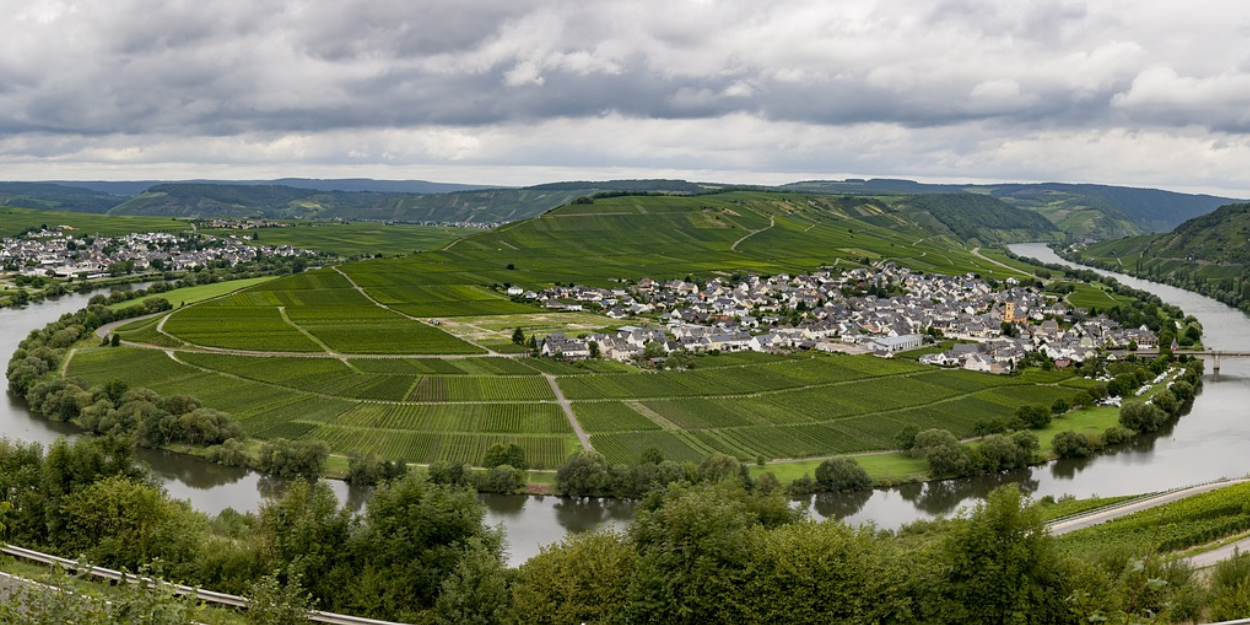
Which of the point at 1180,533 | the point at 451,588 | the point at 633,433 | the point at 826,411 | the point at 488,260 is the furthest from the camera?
the point at 488,260

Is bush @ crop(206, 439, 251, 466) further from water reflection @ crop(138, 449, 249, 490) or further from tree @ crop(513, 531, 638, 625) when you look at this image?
tree @ crop(513, 531, 638, 625)

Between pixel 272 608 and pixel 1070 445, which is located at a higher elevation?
pixel 272 608

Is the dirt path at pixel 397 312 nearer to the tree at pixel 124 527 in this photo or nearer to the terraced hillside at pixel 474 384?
the terraced hillside at pixel 474 384

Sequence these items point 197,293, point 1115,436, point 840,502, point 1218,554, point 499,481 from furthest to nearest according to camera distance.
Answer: point 197,293, point 1115,436, point 840,502, point 499,481, point 1218,554

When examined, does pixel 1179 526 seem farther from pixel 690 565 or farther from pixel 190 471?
pixel 190 471

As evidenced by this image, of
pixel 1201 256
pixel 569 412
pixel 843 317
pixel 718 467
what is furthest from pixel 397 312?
pixel 1201 256

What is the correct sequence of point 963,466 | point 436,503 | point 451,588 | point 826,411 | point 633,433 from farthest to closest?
point 826,411 → point 633,433 → point 963,466 → point 436,503 → point 451,588

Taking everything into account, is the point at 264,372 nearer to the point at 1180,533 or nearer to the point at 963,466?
the point at 963,466

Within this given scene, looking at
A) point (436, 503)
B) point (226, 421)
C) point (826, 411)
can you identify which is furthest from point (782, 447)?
point (226, 421)
